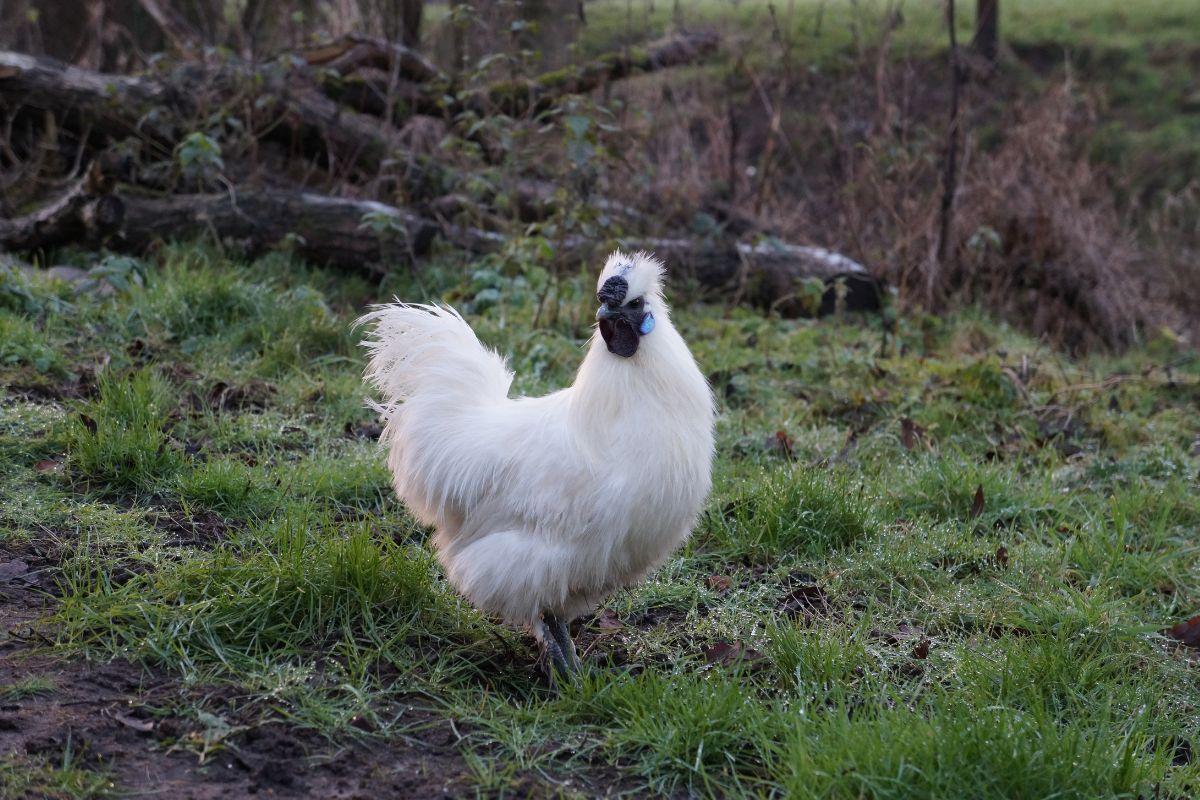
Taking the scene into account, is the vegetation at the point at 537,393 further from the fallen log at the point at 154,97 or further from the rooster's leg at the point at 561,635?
the rooster's leg at the point at 561,635

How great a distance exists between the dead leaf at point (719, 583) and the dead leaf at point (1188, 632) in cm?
173

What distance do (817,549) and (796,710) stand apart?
1.46 m

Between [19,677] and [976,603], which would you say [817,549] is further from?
[19,677]

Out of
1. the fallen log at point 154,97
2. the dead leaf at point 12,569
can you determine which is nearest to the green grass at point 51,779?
the dead leaf at point 12,569

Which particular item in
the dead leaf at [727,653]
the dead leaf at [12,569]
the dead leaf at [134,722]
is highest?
the dead leaf at [12,569]

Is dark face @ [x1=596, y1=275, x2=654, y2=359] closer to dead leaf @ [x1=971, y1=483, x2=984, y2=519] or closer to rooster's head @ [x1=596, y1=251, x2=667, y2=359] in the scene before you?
rooster's head @ [x1=596, y1=251, x2=667, y2=359]

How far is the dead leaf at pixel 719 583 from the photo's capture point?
14.9 ft

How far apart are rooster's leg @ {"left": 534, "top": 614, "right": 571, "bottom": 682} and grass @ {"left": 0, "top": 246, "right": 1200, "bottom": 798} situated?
130 millimetres

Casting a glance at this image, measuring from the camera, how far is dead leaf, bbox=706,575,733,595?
455 centimetres

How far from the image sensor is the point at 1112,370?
858 centimetres

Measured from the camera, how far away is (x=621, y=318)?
3562 millimetres

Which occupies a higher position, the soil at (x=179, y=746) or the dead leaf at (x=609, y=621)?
the soil at (x=179, y=746)

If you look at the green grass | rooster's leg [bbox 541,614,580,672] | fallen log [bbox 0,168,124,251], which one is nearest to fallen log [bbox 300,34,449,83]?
fallen log [bbox 0,168,124,251]

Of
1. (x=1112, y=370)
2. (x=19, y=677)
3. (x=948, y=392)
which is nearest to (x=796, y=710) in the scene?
(x=19, y=677)
